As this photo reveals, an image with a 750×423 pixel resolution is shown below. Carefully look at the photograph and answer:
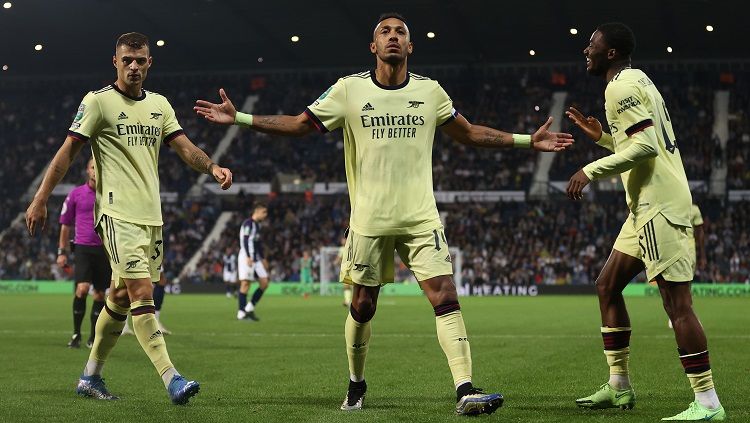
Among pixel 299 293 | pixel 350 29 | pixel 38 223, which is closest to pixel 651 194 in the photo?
pixel 38 223

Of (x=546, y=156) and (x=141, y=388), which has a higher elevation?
(x=546, y=156)

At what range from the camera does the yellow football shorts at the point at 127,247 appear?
307 inches

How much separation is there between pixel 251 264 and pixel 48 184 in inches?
535

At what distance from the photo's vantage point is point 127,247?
780cm

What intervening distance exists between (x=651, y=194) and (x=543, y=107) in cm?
4365

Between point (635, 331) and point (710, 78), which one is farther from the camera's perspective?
point (710, 78)

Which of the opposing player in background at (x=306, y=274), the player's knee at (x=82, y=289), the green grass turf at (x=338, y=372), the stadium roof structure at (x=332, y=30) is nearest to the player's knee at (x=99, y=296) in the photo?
the player's knee at (x=82, y=289)

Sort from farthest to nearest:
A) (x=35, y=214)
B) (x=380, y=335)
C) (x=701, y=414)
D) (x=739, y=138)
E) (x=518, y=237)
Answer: (x=739, y=138), (x=518, y=237), (x=380, y=335), (x=35, y=214), (x=701, y=414)

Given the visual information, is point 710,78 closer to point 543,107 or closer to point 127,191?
point 543,107

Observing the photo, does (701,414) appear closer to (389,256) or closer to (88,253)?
(389,256)

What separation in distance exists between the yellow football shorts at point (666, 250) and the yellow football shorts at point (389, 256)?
1.28 m

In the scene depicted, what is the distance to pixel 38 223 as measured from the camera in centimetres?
766

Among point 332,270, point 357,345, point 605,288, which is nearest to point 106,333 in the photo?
point 357,345

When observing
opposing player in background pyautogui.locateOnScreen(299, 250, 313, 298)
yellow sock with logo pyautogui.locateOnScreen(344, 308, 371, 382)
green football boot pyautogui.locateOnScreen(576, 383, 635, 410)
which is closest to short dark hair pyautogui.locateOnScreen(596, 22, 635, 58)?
green football boot pyautogui.locateOnScreen(576, 383, 635, 410)
